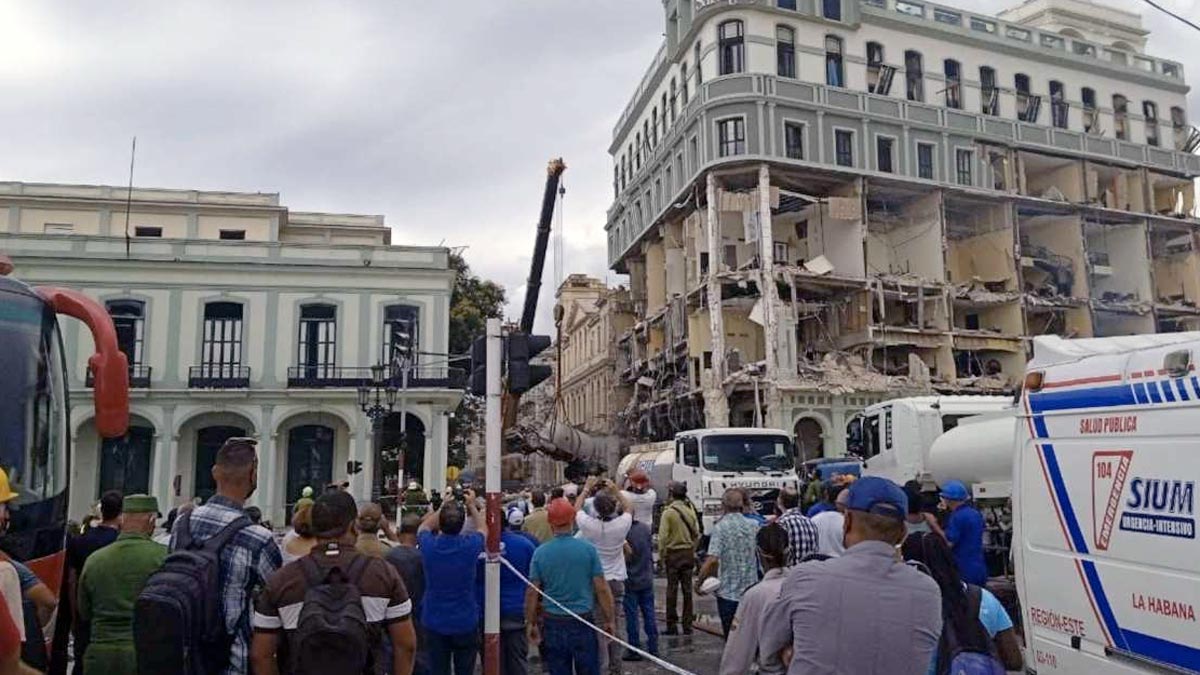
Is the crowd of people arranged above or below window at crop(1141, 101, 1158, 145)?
below

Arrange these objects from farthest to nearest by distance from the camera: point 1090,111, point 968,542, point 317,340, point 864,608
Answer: point 1090,111
point 317,340
point 968,542
point 864,608

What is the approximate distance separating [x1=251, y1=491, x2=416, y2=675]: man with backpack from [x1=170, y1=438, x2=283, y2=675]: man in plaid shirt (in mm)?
323

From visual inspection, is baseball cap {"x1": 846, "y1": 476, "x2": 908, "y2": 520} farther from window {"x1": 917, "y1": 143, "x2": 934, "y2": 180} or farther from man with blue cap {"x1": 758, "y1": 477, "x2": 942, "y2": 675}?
window {"x1": 917, "y1": 143, "x2": 934, "y2": 180}

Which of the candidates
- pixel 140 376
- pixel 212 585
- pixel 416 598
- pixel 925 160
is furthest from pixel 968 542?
pixel 925 160

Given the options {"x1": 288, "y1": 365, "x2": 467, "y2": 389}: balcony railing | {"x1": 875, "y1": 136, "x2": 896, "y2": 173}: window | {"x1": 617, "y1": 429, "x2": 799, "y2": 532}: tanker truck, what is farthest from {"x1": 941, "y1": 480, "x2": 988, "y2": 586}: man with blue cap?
{"x1": 875, "y1": 136, "x2": 896, "y2": 173}: window

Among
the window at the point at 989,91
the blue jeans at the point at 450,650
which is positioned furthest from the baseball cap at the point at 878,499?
the window at the point at 989,91

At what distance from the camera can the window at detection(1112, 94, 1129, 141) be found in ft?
145

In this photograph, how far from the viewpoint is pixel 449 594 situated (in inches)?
257

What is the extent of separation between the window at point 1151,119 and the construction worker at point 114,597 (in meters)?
50.7

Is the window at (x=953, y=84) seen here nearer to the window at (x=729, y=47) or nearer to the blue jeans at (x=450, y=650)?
the window at (x=729, y=47)

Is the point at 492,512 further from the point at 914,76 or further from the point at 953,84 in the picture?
the point at 953,84

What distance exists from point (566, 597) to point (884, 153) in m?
35.4

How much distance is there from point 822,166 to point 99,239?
27792mm

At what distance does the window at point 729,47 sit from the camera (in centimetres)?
3697
